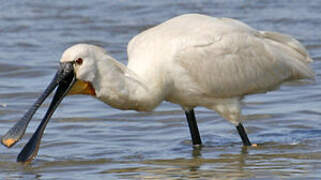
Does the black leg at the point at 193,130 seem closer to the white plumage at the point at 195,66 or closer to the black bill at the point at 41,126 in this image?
the white plumage at the point at 195,66

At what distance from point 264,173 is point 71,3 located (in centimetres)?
1335

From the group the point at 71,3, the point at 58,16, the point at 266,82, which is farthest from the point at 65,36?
the point at 266,82

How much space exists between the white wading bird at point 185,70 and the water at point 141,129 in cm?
48

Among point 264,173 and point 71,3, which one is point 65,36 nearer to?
point 71,3

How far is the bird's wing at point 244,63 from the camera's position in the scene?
946 cm

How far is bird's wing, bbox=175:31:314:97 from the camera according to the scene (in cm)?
946

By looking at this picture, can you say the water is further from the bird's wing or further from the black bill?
the bird's wing

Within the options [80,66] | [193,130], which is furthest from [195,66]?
[80,66]

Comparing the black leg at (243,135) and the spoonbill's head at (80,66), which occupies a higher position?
the spoonbill's head at (80,66)

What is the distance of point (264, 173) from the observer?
8148 millimetres

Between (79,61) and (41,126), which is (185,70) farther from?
(41,126)

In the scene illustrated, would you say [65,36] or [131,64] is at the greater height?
[131,64]

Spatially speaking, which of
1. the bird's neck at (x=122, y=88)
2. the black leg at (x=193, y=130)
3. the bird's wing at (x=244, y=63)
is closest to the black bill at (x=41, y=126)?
the bird's neck at (x=122, y=88)

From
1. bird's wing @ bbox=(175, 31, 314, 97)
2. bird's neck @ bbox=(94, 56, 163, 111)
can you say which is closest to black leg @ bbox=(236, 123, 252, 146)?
bird's wing @ bbox=(175, 31, 314, 97)
